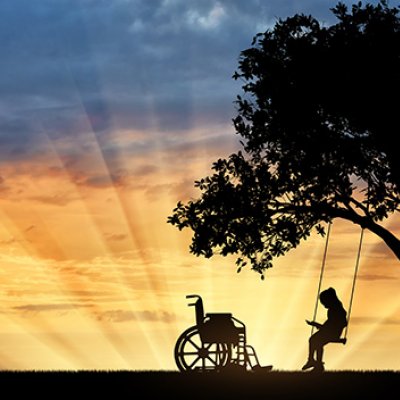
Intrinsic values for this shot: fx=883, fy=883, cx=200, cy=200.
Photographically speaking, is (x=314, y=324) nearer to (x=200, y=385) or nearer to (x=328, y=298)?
(x=328, y=298)

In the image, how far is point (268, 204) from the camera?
99.1 feet

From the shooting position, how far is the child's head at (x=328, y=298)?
25.2 meters

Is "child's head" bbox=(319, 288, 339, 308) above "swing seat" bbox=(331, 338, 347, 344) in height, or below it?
above

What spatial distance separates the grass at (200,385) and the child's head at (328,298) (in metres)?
2.04

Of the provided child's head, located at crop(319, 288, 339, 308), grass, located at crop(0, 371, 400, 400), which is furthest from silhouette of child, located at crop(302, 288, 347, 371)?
grass, located at crop(0, 371, 400, 400)

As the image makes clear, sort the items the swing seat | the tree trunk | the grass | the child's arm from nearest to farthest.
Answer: the grass
the child's arm
the swing seat
the tree trunk

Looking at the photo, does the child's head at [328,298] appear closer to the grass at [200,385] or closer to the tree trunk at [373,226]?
the grass at [200,385]

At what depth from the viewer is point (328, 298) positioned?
25.2 meters

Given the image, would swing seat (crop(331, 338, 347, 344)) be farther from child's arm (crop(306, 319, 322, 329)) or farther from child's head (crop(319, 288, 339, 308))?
child's head (crop(319, 288, 339, 308))

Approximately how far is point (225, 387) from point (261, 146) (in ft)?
36.7

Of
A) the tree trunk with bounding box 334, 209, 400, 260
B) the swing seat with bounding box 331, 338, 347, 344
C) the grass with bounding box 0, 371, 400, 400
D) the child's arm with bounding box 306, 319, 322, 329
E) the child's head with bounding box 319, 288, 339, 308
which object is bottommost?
the grass with bounding box 0, 371, 400, 400

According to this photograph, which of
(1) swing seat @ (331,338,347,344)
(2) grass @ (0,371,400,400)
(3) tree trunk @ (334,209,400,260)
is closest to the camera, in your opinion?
(2) grass @ (0,371,400,400)

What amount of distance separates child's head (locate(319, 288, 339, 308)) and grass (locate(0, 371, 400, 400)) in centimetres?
204

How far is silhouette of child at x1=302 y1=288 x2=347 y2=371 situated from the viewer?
82.7 ft
